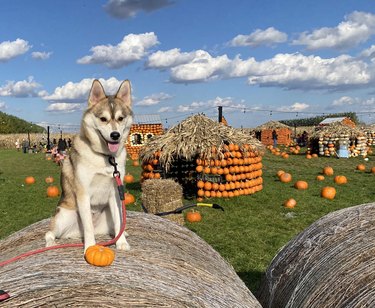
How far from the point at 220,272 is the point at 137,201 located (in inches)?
475

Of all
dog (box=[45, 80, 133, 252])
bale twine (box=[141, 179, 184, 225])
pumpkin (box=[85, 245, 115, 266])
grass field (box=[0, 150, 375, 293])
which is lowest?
grass field (box=[0, 150, 375, 293])

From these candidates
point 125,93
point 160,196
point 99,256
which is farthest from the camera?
point 160,196

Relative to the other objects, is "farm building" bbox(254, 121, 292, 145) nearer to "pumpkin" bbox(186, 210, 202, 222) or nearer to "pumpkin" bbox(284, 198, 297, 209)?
"pumpkin" bbox(284, 198, 297, 209)

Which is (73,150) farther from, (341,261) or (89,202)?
(341,261)

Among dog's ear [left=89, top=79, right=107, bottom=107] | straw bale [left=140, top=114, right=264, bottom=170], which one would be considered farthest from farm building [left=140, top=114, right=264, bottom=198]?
dog's ear [left=89, top=79, right=107, bottom=107]

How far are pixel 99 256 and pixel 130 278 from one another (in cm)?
34

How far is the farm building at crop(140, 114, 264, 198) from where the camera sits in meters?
16.9

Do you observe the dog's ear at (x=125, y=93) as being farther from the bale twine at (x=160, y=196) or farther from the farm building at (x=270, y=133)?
the farm building at (x=270, y=133)

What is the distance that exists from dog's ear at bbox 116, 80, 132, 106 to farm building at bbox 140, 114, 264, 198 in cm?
1252

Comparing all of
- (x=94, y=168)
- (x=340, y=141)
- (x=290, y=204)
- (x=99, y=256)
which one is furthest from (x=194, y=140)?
(x=340, y=141)

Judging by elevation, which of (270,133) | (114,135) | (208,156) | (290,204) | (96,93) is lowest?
(290,204)

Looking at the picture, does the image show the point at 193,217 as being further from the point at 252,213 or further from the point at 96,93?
the point at 96,93

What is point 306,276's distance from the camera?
4770 mm

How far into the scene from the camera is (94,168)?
3904 mm
